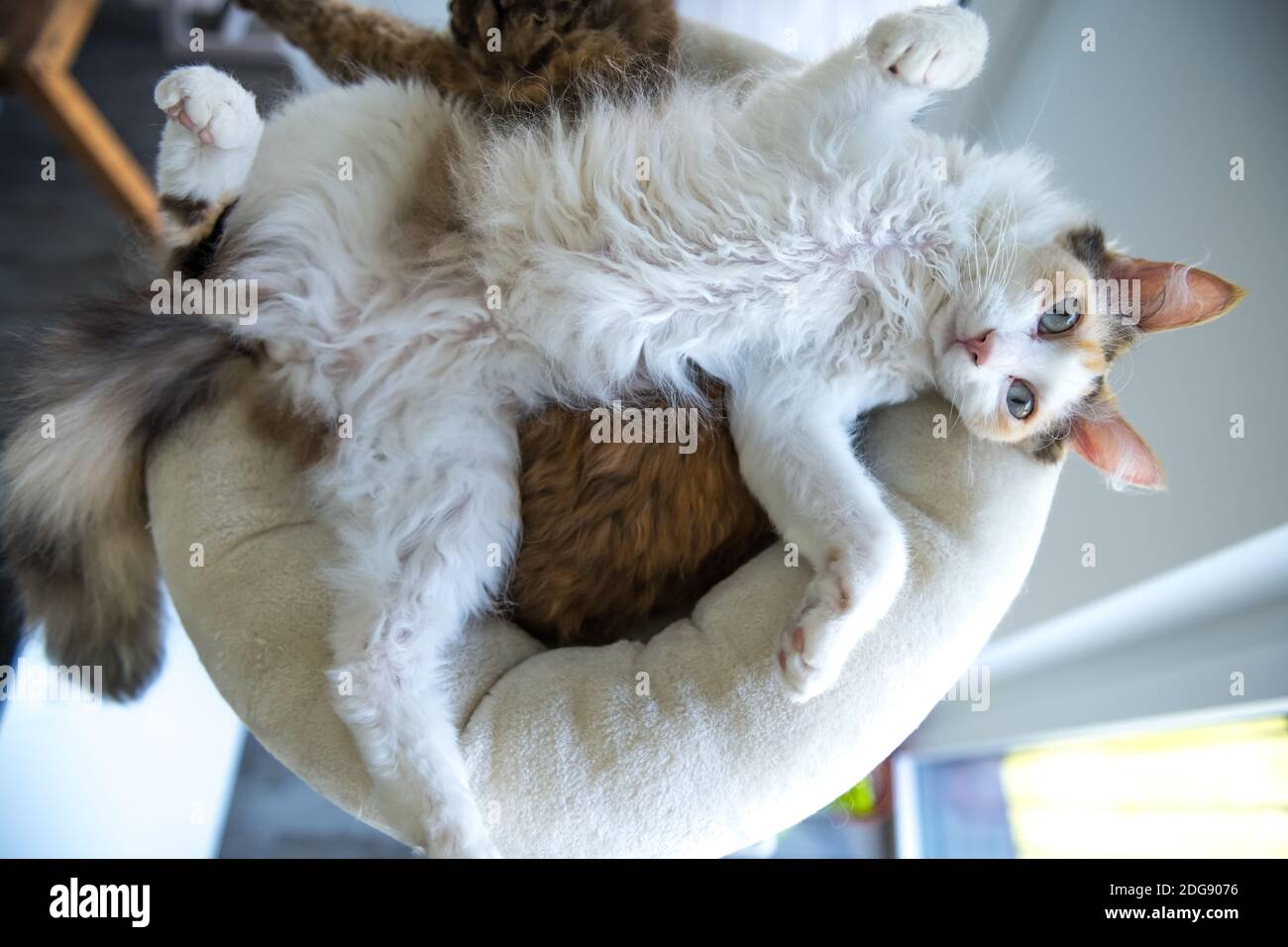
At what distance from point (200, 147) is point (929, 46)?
95 centimetres

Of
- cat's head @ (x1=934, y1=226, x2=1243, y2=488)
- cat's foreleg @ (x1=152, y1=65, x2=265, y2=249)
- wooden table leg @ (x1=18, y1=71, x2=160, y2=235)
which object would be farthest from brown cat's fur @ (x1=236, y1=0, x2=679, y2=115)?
wooden table leg @ (x1=18, y1=71, x2=160, y2=235)

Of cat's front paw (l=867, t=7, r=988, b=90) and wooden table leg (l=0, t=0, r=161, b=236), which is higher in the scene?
wooden table leg (l=0, t=0, r=161, b=236)

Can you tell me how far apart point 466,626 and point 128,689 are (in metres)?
0.60

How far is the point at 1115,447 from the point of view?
121cm

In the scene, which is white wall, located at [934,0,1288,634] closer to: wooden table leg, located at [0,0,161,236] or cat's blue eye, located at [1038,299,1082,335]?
cat's blue eye, located at [1038,299,1082,335]

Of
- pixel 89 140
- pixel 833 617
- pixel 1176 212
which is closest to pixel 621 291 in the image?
pixel 833 617

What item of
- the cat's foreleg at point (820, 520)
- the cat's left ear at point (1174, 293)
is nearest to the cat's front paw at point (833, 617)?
the cat's foreleg at point (820, 520)

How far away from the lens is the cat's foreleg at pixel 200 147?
1.07 m

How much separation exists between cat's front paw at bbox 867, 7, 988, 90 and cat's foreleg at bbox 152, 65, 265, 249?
834mm

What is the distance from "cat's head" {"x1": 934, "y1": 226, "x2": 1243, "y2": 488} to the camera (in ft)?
3.82
